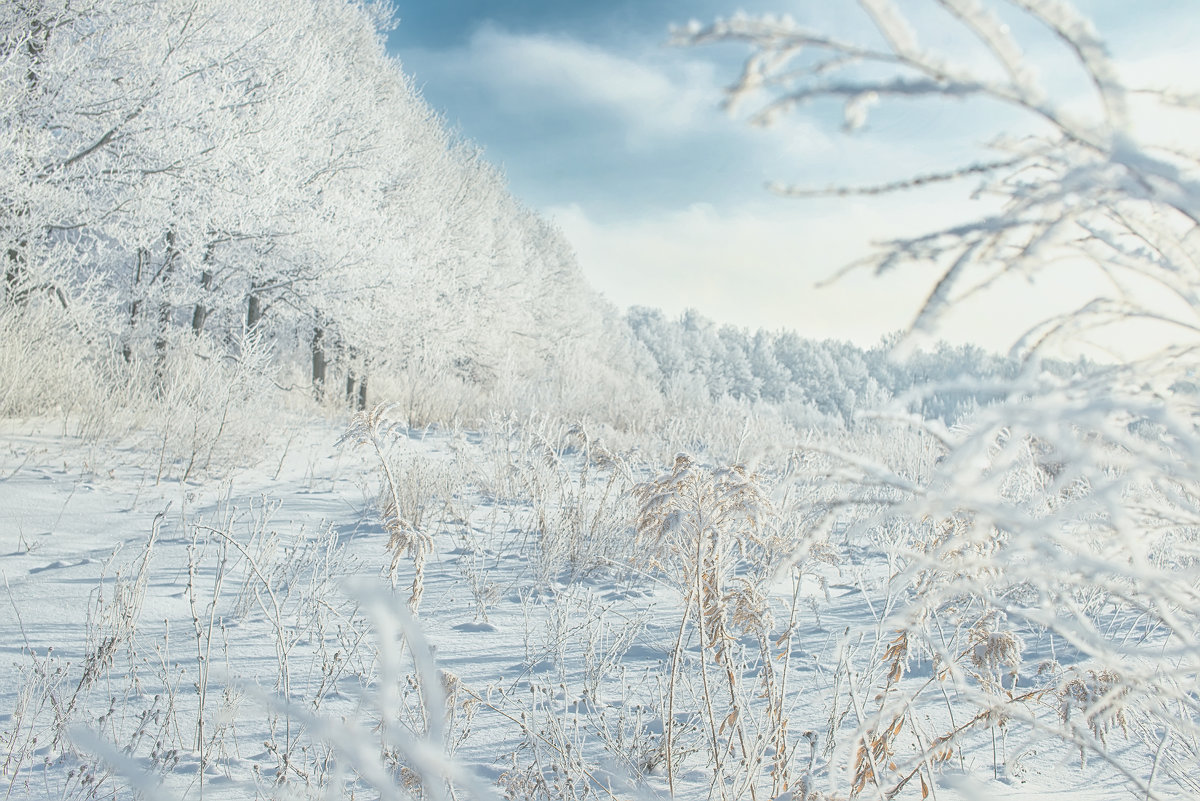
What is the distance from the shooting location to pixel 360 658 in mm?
2127

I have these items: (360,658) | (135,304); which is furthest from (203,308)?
(360,658)

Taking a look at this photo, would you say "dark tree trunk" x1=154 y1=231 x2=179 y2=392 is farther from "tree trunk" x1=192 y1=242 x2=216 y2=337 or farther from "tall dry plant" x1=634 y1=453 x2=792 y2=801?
"tall dry plant" x1=634 y1=453 x2=792 y2=801

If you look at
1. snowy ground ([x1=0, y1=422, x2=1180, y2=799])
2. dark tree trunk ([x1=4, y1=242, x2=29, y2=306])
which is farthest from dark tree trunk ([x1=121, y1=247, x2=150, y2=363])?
snowy ground ([x1=0, y1=422, x2=1180, y2=799])

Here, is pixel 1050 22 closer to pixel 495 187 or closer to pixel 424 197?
pixel 424 197

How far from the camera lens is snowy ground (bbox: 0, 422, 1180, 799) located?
1494mm

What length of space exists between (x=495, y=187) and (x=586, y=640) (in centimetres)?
1585

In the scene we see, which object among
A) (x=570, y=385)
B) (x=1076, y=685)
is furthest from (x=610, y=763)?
(x=570, y=385)

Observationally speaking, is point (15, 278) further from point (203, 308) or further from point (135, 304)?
point (203, 308)

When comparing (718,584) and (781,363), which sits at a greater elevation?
(781,363)

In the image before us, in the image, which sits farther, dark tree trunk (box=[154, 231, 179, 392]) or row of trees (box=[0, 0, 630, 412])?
dark tree trunk (box=[154, 231, 179, 392])

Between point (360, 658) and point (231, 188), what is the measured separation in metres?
5.55

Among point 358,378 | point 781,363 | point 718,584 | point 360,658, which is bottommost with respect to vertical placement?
point 360,658

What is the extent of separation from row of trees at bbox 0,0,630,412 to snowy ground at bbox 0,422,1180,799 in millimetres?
2267

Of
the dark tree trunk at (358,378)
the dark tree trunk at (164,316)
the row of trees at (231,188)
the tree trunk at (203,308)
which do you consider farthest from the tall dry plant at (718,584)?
the dark tree trunk at (358,378)
